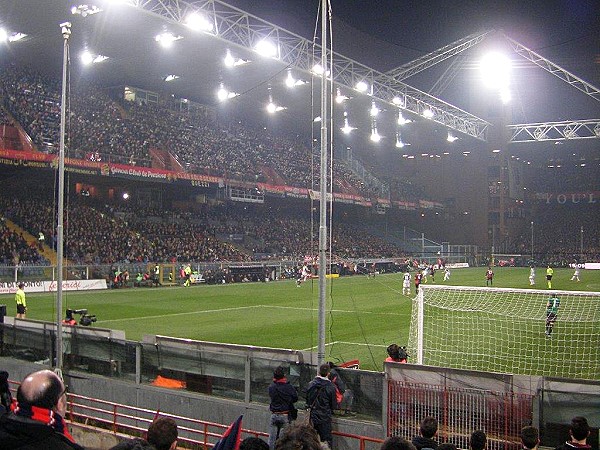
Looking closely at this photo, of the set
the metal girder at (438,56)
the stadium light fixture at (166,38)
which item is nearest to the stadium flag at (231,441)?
the stadium light fixture at (166,38)

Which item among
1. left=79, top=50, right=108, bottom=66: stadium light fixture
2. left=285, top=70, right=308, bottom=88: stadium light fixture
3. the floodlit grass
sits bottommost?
the floodlit grass

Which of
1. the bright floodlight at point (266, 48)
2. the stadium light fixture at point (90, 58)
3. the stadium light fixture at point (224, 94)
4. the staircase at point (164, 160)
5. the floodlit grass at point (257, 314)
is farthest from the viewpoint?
the stadium light fixture at point (224, 94)

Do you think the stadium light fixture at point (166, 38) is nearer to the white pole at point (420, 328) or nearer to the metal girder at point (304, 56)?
the metal girder at point (304, 56)

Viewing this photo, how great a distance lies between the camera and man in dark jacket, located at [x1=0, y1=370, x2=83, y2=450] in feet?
9.74

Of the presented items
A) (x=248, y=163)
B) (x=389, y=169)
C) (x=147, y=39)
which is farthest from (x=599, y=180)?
(x=147, y=39)

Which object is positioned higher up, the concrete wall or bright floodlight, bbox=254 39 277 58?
bright floodlight, bbox=254 39 277 58

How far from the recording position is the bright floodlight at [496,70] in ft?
190

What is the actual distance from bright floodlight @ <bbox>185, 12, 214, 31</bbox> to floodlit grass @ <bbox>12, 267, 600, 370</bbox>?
14895mm

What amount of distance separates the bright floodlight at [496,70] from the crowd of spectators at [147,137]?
17297mm

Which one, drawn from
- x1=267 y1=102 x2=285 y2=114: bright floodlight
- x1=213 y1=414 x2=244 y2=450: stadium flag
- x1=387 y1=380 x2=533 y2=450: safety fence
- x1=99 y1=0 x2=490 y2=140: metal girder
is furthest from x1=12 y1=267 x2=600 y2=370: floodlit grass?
x1=267 y1=102 x2=285 y2=114: bright floodlight

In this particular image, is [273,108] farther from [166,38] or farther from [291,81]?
[166,38]

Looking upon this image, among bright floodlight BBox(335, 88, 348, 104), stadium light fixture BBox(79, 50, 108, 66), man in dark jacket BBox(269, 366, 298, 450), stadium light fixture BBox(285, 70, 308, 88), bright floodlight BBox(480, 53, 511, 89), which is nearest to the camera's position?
man in dark jacket BBox(269, 366, 298, 450)

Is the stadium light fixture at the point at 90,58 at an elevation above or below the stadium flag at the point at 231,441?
above

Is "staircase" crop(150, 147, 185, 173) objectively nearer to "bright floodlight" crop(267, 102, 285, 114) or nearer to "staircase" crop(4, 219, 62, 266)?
"bright floodlight" crop(267, 102, 285, 114)
